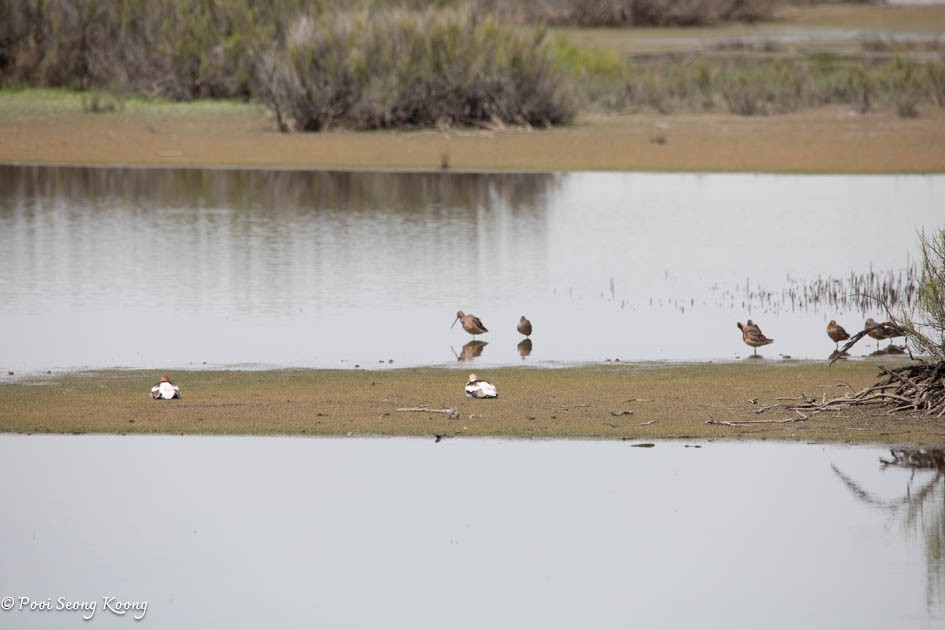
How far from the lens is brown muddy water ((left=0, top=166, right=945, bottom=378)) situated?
16.0 meters

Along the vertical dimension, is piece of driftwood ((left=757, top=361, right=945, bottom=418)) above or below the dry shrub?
below

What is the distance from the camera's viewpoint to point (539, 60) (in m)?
35.0

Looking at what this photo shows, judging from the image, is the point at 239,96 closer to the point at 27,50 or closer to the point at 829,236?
the point at 27,50

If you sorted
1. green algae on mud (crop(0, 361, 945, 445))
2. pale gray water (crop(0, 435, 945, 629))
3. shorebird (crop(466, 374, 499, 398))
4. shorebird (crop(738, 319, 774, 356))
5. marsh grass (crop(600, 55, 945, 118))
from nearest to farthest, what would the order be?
1. pale gray water (crop(0, 435, 945, 629))
2. green algae on mud (crop(0, 361, 945, 445))
3. shorebird (crop(466, 374, 499, 398))
4. shorebird (crop(738, 319, 774, 356))
5. marsh grass (crop(600, 55, 945, 118))

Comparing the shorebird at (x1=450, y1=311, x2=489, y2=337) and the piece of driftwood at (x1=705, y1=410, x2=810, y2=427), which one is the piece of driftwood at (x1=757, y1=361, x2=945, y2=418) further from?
the shorebird at (x1=450, y1=311, x2=489, y2=337)

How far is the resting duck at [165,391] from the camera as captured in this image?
12609 mm

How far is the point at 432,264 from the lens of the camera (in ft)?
71.4

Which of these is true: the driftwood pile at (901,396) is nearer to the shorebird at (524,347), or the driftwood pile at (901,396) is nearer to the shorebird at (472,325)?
the shorebird at (524,347)

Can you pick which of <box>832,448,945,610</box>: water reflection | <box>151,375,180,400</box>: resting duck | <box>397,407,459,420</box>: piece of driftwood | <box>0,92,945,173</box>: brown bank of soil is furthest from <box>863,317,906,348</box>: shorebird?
<box>0,92,945,173</box>: brown bank of soil

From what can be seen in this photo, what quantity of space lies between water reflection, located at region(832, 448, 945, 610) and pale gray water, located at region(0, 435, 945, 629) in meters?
0.02

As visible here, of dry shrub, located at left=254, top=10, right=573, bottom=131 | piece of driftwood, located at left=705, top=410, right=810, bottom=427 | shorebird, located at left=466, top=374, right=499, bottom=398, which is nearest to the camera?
piece of driftwood, located at left=705, top=410, right=810, bottom=427

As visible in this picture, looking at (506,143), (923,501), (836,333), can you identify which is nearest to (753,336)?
(836,333)

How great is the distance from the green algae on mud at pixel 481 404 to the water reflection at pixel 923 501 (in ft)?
1.59

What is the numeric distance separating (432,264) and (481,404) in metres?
9.25
